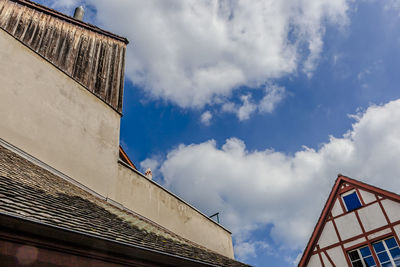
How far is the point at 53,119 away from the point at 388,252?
46.2ft

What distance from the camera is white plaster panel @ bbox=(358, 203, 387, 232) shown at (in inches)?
558

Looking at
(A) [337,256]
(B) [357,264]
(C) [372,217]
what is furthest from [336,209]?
(B) [357,264]

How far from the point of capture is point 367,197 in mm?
15016

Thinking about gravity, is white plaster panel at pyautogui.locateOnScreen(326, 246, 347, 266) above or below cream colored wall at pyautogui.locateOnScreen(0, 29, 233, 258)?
below

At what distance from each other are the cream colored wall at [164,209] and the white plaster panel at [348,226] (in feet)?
18.6

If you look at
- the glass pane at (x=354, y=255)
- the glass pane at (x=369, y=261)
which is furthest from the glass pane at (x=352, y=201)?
the glass pane at (x=369, y=261)

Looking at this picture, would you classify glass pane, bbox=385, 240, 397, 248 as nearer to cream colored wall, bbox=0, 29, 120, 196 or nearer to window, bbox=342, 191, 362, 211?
window, bbox=342, 191, 362, 211

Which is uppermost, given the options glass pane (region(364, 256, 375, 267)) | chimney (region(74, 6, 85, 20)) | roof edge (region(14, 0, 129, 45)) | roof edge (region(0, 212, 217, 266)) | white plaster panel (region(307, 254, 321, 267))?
chimney (region(74, 6, 85, 20))

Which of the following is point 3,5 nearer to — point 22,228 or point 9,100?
point 9,100

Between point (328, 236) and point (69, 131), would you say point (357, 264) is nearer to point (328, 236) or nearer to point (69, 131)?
point (328, 236)

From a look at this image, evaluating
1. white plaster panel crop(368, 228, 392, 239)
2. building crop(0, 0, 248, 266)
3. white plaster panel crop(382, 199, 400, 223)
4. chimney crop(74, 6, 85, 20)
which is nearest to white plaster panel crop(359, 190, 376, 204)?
white plaster panel crop(382, 199, 400, 223)

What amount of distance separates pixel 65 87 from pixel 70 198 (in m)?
4.83

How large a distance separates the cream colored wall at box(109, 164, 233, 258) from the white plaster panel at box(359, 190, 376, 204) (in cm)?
702

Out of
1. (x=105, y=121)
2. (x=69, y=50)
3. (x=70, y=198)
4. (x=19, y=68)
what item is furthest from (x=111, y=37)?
(x=70, y=198)
